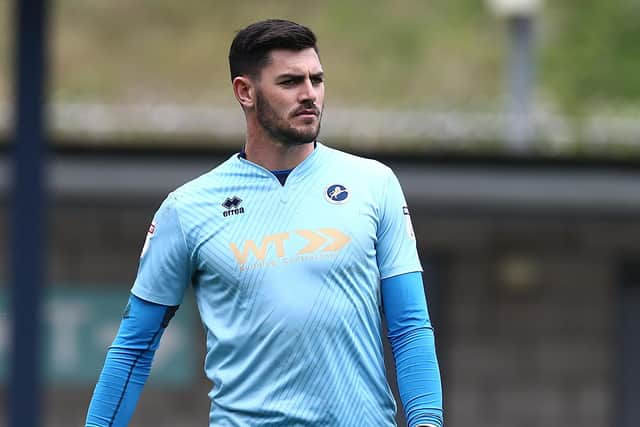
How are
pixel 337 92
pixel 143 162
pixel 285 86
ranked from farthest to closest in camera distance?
pixel 337 92, pixel 143 162, pixel 285 86

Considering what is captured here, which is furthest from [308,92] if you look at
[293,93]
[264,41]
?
[264,41]

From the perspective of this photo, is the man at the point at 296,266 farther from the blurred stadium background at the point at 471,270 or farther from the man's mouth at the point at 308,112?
the blurred stadium background at the point at 471,270

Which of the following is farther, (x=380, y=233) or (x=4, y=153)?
(x=4, y=153)

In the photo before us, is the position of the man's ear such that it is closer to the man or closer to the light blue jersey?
the man

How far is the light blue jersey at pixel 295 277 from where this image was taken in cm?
388

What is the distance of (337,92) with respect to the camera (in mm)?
64500

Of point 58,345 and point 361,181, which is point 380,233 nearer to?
point 361,181

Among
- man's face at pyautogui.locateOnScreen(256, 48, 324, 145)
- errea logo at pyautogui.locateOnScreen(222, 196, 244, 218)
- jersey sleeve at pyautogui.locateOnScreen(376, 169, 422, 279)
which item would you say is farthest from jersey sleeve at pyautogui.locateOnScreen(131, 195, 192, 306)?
jersey sleeve at pyautogui.locateOnScreen(376, 169, 422, 279)

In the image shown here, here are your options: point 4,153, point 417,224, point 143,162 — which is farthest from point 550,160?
point 4,153

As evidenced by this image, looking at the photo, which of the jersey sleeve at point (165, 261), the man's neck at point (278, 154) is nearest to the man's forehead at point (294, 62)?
the man's neck at point (278, 154)

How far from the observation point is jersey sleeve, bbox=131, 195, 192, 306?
407 cm

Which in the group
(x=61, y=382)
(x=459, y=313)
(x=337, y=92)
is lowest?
(x=61, y=382)

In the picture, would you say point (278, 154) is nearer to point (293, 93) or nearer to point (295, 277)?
point (293, 93)

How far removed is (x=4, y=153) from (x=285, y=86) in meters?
7.78
